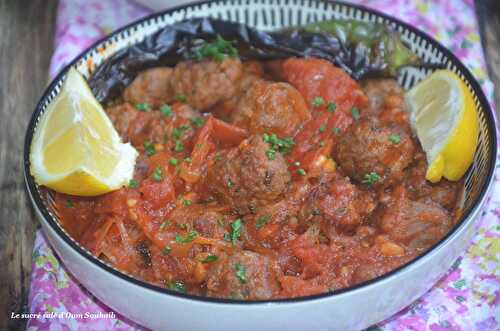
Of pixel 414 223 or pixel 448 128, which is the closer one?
pixel 414 223

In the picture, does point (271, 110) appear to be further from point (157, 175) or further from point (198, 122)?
point (157, 175)

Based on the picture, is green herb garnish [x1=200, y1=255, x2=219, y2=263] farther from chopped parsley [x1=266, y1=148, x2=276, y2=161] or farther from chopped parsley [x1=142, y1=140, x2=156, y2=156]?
chopped parsley [x1=142, y1=140, x2=156, y2=156]

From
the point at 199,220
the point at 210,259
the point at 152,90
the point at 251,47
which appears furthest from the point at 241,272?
the point at 251,47

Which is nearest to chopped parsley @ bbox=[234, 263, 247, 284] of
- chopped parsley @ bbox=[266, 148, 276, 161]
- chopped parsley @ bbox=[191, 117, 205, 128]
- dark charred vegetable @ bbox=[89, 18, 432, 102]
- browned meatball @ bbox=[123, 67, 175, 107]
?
chopped parsley @ bbox=[266, 148, 276, 161]

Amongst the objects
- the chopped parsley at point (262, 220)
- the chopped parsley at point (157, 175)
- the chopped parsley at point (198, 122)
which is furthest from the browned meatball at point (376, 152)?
the chopped parsley at point (157, 175)

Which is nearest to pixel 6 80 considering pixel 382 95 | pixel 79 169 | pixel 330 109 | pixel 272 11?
pixel 79 169
